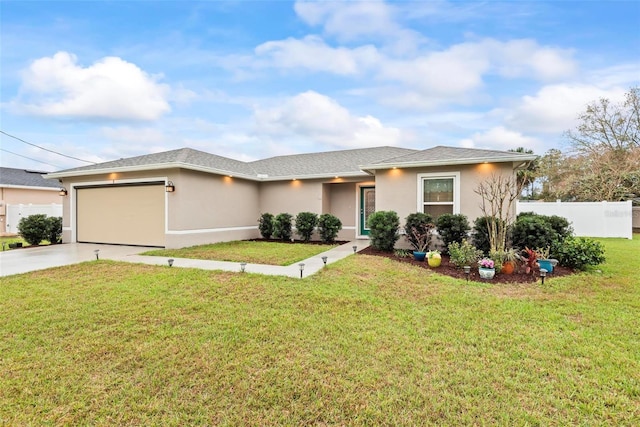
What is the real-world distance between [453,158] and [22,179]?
80.1 ft

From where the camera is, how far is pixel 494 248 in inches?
274

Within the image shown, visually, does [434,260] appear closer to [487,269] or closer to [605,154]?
[487,269]

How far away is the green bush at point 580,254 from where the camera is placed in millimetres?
6750

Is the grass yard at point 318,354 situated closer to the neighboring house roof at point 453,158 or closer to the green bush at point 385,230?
the green bush at point 385,230

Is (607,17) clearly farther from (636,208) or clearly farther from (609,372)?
(636,208)

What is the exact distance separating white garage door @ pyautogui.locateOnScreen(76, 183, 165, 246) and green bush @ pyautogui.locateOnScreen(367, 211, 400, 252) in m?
7.14

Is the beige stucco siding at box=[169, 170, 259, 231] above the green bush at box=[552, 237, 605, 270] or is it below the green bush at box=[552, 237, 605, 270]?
above

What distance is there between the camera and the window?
9344mm

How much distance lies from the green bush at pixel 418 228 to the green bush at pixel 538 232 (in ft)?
6.77

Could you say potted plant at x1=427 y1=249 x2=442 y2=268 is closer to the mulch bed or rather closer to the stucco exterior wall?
the mulch bed

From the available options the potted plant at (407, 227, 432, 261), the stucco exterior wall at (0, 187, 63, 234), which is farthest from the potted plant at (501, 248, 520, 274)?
the stucco exterior wall at (0, 187, 63, 234)

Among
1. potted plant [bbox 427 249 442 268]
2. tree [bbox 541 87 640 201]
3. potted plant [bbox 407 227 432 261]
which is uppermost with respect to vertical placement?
tree [bbox 541 87 640 201]

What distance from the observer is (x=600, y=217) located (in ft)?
47.5

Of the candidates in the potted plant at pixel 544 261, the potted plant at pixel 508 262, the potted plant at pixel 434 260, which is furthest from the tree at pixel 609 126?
the potted plant at pixel 434 260
